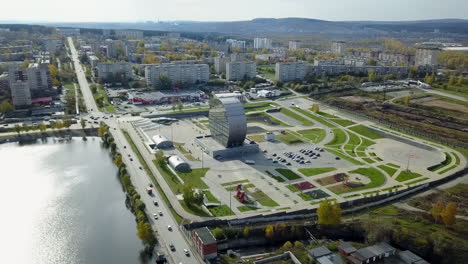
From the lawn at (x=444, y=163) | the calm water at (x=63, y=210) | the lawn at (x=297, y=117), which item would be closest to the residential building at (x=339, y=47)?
the lawn at (x=297, y=117)

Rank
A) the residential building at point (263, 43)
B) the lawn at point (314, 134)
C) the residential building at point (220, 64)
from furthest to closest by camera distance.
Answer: the residential building at point (263, 43), the residential building at point (220, 64), the lawn at point (314, 134)

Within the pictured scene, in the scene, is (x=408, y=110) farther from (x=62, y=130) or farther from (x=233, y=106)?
(x=62, y=130)

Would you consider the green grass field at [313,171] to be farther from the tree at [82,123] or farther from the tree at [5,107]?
the tree at [5,107]

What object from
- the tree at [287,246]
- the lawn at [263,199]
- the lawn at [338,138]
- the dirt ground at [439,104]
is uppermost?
the dirt ground at [439,104]

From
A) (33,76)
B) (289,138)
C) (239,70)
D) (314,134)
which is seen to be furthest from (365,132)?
(33,76)

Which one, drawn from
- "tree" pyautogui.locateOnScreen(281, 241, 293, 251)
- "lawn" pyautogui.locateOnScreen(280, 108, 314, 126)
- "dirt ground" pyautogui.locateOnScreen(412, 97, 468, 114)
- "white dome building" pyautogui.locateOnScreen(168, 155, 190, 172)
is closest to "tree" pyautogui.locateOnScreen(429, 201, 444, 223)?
"tree" pyautogui.locateOnScreen(281, 241, 293, 251)

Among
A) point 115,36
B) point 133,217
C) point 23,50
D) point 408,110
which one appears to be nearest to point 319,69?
point 408,110

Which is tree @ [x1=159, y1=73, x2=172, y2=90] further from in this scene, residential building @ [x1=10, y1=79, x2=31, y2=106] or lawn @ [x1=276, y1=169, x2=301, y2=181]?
lawn @ [x1=276, y1=169, x2=301, y2=181]
